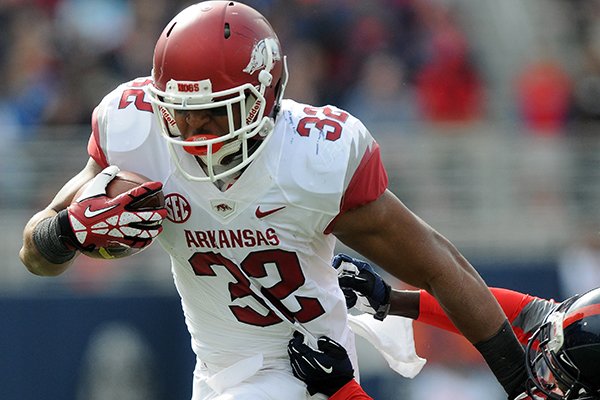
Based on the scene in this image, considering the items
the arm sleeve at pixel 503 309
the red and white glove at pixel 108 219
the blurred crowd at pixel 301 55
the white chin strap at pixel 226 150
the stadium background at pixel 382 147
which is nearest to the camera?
the red and white glove at pixel 108 219

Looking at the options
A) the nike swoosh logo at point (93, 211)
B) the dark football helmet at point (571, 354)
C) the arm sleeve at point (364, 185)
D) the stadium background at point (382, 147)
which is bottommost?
the stadium background at point (382, 147)

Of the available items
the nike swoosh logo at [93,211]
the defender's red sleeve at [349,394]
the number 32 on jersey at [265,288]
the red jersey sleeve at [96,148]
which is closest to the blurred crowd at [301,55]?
the red jersey sleeve at [96,148]

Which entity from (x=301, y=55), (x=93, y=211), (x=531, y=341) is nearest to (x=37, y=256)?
(x=93, y=211)

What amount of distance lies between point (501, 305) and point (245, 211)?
1004 millimetres

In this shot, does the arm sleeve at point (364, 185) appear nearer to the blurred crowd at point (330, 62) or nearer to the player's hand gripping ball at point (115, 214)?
Answer: the player's hand gripping ball at point (115, 214)

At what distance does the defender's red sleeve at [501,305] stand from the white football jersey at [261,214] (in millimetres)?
495

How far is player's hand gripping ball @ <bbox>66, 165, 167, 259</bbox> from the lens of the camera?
3.34 m

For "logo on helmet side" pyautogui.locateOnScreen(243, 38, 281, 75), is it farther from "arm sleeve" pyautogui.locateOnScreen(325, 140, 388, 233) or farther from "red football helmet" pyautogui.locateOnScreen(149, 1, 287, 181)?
"arm sleeve" pyautogui.locateOnScreen(325, 140, 388, 233)

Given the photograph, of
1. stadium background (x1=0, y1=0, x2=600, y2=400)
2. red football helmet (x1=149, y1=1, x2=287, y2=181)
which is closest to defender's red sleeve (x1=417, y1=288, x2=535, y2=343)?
red football helmet (x1=149, y1=1, x2=287, y2=181)

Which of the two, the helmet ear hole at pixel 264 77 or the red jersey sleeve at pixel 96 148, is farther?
the red jersey sleeve at pixel 96 148

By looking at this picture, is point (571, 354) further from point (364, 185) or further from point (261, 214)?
point (261, 214)

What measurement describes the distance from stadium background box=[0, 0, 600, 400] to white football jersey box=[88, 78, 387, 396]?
326 cm

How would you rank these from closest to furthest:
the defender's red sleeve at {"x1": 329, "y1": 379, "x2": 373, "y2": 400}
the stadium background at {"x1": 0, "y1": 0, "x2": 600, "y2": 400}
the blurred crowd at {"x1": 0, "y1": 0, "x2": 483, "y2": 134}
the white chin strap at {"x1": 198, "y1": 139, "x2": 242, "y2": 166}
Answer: the white chin strap at {"x1": 198, "y1": 139, "x2": 242, "y2": 166} < the defender's red sleeve at {"x1": 329, "y1": 379, "x2": 373, "y2": 400} < the stadium background at {"x1": 0, "y1": 0, "x2": 600, "y2": 400} < the blurred crowd at {"x1": 0, "y1": 0, "x2": 483, "y2": 134}

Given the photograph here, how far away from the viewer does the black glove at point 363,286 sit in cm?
414
